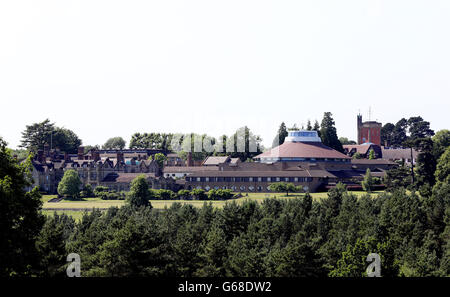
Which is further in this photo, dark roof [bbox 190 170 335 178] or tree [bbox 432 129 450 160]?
tree [bbox 432 129 450 160]

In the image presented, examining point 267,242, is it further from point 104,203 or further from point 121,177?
point 121,177

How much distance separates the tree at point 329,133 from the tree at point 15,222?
6033 inches

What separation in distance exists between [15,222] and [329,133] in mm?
157166

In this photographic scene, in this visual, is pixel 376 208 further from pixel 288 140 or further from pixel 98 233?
pixel 288 140

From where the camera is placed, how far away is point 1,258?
29219 mm

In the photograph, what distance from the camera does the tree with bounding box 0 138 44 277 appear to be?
29.7 m

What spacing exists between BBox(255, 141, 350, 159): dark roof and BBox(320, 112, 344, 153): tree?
1179 cm

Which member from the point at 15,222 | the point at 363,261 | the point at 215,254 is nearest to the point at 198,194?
the point at 215,254

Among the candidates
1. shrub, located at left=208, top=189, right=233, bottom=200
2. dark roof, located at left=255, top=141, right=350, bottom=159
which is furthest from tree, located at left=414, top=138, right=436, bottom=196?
shrub, located at left=208, top=189, right=233, bottom=200

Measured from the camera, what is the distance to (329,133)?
183 meters

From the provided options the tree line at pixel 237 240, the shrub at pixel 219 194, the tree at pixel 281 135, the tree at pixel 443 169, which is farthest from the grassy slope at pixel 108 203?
the tree at pixel 281 135

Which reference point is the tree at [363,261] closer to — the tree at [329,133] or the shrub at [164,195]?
the shrub at [164,195]

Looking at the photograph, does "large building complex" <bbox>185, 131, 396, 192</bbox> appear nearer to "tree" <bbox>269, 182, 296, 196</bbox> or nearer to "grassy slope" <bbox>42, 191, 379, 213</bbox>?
"tree" <bbox>269, 182, 296, 196</bbox>
